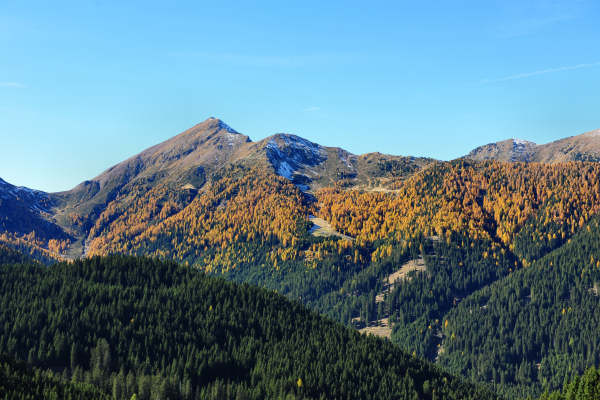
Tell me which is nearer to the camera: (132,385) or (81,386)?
(81,386)

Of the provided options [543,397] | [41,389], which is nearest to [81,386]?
[41,389]

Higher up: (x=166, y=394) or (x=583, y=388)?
(x=583, y=388)

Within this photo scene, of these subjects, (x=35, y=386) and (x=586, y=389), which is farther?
(x=35, y=386)

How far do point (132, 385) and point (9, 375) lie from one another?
39.2 metres

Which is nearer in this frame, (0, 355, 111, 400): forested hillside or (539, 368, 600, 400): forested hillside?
(539, 368, 600, 400): forested hillside

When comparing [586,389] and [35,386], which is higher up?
[586,389]

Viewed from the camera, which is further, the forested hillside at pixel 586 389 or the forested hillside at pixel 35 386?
the forested hillside at pixel 35 386

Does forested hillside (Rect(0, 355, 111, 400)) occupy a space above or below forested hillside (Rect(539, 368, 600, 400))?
below

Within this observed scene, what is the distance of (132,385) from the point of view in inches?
7781

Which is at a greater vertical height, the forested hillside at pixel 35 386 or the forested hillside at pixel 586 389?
the forested hillside at pixel 586 389

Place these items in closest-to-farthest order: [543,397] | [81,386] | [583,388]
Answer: [583,388] → [81,386] → [543,397]

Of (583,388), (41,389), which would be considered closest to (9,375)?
(41,389)

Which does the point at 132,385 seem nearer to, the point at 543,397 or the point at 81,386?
the point at 81,386

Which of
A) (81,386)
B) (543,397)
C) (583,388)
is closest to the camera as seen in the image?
(583,388)
